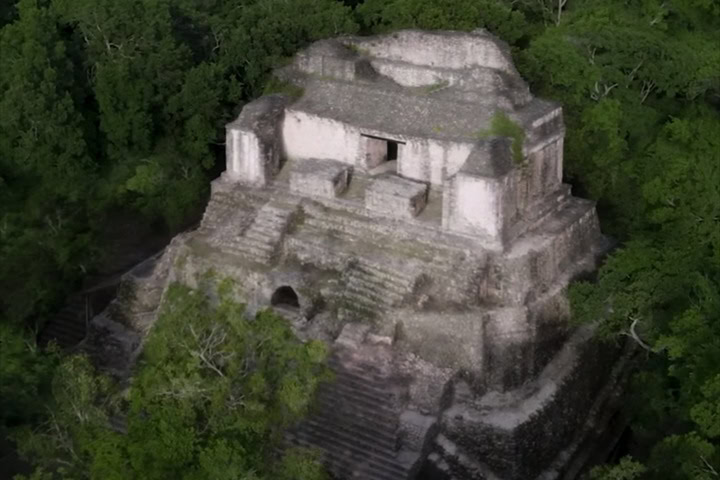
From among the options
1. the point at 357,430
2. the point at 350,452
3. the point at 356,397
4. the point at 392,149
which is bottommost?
the point at 350,452

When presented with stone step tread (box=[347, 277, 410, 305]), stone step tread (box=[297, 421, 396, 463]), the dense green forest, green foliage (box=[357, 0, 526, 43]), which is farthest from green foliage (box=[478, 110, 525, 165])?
green foliage (box=[357, 0, 526, 43])

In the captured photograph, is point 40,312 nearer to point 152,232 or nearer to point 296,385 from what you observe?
point 152,232

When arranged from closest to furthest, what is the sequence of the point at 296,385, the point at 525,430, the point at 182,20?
the point at 296,385 < the point at 525,430 < the point at 182,20

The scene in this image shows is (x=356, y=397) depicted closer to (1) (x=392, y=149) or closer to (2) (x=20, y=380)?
(2) (x=20, y=380)

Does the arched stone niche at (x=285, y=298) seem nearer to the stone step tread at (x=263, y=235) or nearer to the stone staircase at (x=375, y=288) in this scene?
the stone step tread at (x=263, y=235)

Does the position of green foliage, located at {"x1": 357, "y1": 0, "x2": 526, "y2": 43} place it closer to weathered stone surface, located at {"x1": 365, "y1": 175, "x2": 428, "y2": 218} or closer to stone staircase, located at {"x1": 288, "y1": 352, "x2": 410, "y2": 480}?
weathered stone surface, located at {"x1": 365, "y1": 175, "x2": 428, "y2": 218}

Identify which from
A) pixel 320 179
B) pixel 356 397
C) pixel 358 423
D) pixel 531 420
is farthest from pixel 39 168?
pixel 531 420

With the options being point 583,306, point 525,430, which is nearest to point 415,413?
point 525,430
